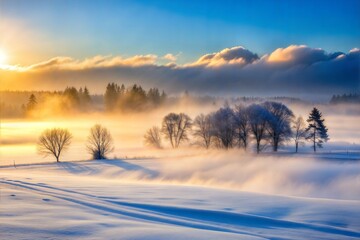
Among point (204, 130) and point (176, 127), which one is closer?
point (204, 130)

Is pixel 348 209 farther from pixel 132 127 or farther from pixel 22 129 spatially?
pixel 22 129

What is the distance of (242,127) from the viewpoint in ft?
214

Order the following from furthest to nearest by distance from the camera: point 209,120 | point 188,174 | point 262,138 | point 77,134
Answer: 1. point 77,134
2. point 209,120
3. point 262,138
4. point 188,174

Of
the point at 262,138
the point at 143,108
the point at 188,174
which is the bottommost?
the point at 188,174

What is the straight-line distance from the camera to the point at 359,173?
4072 centimetres

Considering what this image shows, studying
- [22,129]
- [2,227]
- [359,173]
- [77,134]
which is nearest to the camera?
[2,227]

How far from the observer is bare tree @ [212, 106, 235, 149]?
2591 inches

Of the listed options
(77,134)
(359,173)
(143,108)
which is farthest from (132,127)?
(359,173)

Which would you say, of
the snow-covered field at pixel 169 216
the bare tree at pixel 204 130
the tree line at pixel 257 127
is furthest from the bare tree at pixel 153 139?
the snow-covered field at pixel 169 216

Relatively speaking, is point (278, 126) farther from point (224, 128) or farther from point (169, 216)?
point (169, 216)

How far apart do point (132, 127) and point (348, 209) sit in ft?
332

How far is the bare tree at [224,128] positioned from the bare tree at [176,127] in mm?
13242

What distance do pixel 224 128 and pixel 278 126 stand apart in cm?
1084

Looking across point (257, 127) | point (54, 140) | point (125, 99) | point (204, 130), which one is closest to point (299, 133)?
point (257, 127)
